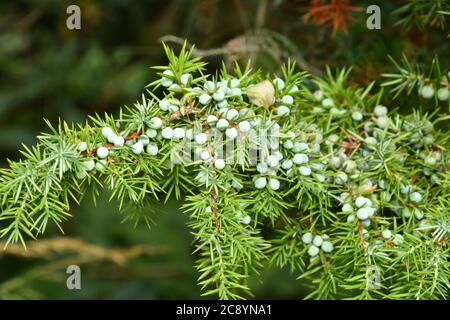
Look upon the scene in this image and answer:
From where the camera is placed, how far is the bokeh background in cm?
165

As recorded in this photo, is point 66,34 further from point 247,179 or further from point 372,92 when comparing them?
point 247,179

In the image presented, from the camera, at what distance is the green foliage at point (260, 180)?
2.48 ft

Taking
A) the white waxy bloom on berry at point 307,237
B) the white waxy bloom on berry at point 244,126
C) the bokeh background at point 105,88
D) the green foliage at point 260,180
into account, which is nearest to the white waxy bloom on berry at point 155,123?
the green foliage at point 260,180

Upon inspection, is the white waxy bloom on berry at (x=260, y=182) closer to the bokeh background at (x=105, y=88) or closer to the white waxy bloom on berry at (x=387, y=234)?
the white waxy bloom on berry at (x=387, y=234)

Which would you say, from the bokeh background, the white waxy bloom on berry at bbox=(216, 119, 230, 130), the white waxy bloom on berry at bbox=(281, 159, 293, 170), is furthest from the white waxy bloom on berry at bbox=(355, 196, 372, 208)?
the bokeh background

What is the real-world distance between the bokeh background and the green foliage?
0.61 metres

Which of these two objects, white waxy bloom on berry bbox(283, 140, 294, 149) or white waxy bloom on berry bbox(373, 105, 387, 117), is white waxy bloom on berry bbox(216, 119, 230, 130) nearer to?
white waxy bloom on berry bbox(283, 140, 294, 149)

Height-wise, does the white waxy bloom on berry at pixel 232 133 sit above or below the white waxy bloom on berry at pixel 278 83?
below

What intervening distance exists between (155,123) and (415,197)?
0.37 metres

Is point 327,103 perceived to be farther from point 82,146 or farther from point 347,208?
point 82,146

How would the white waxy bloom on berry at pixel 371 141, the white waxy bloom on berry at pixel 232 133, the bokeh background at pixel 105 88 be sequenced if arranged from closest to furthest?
the white waxy bloom on berry at pixel 232 133
the white waxy bloom on berry at pixel 371 141
the bokeh background at pixel 105 88
